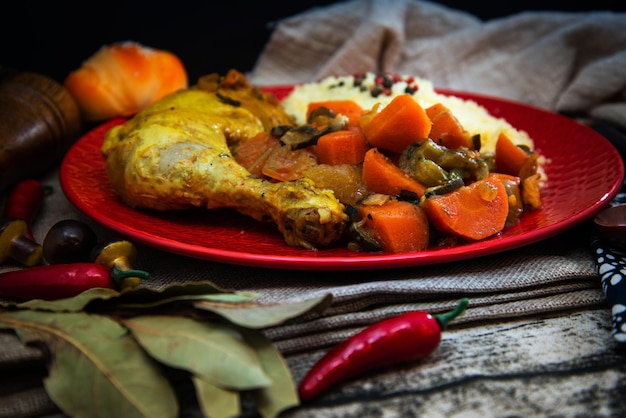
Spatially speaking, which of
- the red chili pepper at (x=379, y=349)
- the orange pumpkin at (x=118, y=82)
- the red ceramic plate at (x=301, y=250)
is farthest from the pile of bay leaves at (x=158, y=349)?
the orange pumpkin at (x=118, y=82)

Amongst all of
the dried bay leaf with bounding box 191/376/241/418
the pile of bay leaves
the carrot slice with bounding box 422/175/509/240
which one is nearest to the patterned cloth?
the carrot slice with bounding box 422/175/509/240

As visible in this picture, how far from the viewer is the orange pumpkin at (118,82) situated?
4027 millimetres

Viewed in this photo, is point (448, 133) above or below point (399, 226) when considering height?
above

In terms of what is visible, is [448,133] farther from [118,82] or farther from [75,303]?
[118,82]

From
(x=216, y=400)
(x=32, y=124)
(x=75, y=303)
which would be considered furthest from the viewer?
(x=32, y=124)

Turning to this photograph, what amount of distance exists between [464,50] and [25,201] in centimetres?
335

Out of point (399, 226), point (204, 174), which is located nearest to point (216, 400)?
point (399, 226)

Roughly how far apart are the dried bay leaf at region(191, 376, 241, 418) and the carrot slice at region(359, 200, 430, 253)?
0.92 metres

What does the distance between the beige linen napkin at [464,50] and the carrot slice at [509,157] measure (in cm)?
160

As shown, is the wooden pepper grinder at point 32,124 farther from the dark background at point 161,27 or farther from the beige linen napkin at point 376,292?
the dark background at point 161,27

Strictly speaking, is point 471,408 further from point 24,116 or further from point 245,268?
point 24,116

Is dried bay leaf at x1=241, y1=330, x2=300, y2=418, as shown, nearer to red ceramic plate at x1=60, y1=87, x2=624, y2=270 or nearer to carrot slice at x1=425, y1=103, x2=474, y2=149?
red ceramic plate at x1=60, y1=87, x2=624, y2=270

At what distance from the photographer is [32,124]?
11.1 ft

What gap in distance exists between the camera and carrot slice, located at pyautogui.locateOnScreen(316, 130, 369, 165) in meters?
2.65
